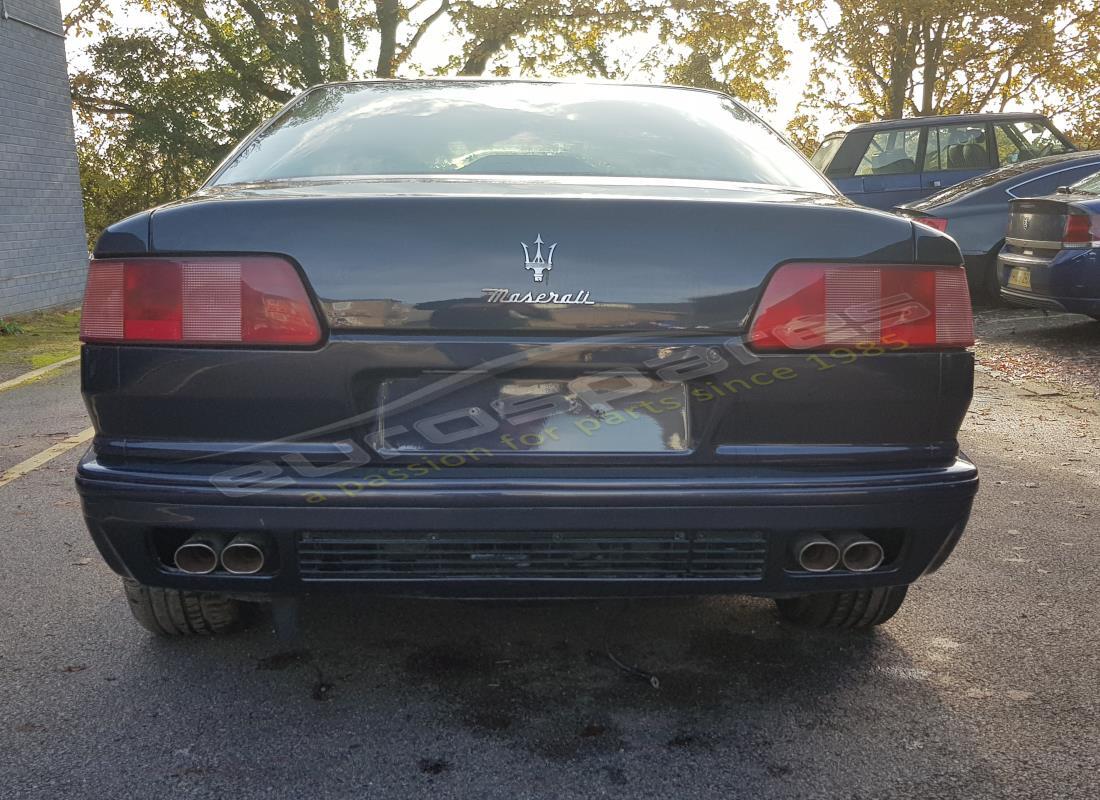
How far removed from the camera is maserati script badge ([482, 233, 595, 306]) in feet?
7.26

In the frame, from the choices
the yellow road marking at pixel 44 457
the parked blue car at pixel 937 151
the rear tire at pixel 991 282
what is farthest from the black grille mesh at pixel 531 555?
the parked blue car at pixel 937 151

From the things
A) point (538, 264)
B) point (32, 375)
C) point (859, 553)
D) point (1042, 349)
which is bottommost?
point (32, 375)

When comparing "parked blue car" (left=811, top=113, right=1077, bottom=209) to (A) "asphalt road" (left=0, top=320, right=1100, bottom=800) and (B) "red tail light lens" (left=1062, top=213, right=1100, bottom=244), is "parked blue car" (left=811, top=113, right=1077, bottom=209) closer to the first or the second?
(B) "red tail light lens" (left=1062, top=213, right=1100, bottom=244)

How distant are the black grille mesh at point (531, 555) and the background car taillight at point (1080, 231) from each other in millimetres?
6641

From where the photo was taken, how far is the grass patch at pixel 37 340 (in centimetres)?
904

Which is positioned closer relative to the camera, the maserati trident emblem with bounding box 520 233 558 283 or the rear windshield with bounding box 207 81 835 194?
the maserati trident emblem with bounding box 520 233 558 283

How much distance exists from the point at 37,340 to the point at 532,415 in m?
9.59

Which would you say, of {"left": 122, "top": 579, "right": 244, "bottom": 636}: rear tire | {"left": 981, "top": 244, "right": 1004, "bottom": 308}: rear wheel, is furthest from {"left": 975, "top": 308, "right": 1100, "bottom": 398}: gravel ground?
{"left": 122, "top": 579, "right": 244, "bottom": 636}: rear tire

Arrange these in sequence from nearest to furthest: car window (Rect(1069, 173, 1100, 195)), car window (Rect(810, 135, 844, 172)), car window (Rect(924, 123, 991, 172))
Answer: car window (Rect(1069, 173, 1100, 195)) < car window (Rect(924, 123, 991, 172)) < car window (Rect(810, 135, 844, 172))

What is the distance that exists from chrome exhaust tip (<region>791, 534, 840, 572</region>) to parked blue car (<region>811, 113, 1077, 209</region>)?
36.1 ft

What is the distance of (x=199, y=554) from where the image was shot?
2340 mm

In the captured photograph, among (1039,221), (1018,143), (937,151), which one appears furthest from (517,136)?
(1018,143)

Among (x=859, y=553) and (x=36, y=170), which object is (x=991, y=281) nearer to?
(x=859, y=553)

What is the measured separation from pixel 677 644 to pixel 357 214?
1463mm
